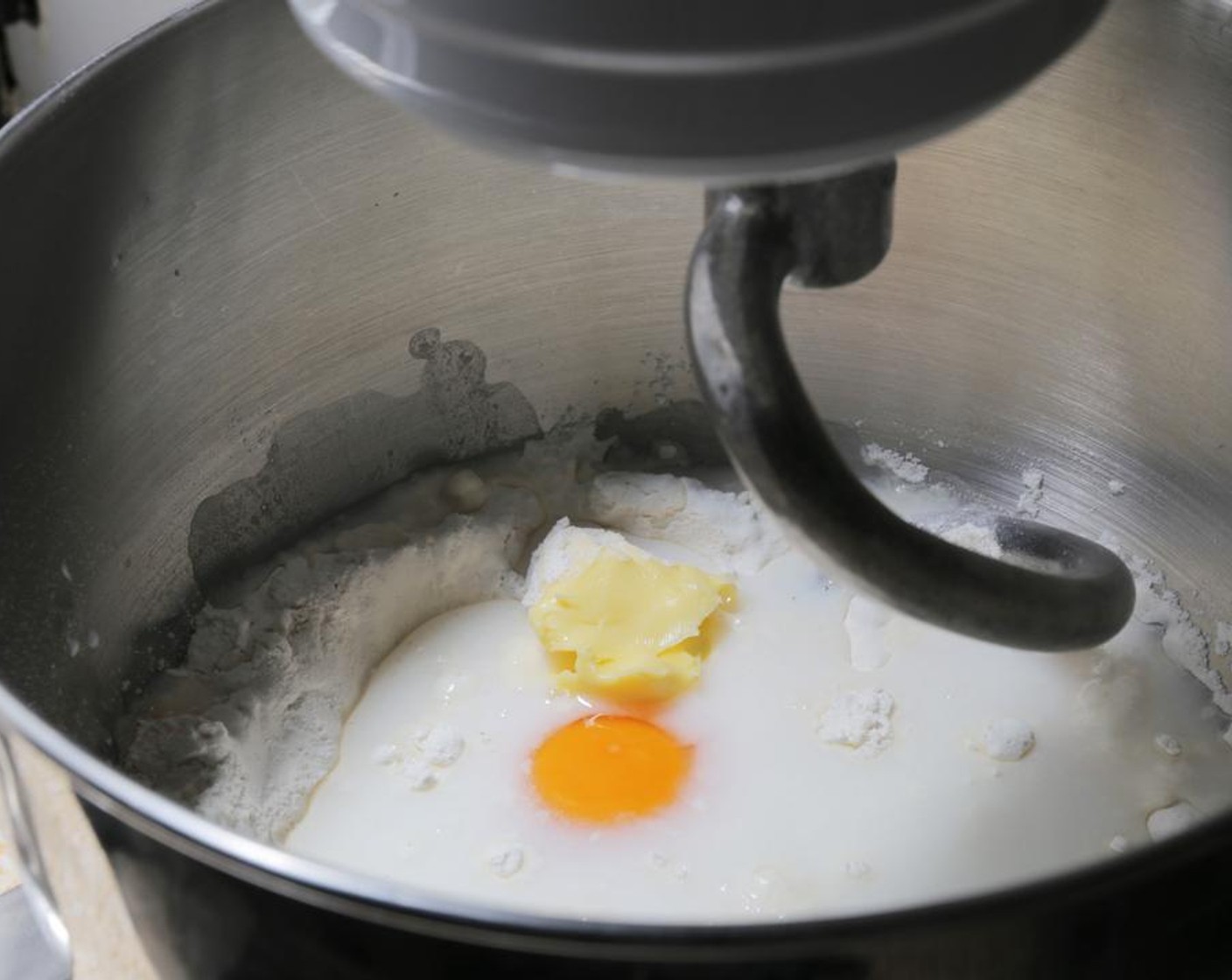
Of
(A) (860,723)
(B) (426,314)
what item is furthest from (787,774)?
(B) (426,314)

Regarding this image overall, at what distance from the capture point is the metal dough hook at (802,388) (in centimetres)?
54

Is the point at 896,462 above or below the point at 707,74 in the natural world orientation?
below

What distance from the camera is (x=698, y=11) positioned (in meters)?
0.40

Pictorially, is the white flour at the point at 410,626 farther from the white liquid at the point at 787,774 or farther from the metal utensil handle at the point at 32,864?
the metal utensil handle at the point at 32,864

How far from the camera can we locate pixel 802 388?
22.6 inches

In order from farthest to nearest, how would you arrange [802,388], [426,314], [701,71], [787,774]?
1. [426,314]
2. [787,774]
3. [802,388]
4. [701,71]

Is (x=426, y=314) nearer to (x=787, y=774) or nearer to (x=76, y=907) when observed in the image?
(x=787, y=774)

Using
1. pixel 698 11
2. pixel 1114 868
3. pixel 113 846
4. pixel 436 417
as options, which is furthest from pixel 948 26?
pixel 436 417

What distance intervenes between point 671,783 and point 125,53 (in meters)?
0.45

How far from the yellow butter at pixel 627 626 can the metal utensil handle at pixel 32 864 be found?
0.29 metres

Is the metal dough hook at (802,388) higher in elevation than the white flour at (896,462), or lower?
higher

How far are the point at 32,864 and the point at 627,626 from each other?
0.34 meters

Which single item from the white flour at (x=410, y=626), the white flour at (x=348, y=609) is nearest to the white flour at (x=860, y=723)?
the white flour at (x=410, y=626)

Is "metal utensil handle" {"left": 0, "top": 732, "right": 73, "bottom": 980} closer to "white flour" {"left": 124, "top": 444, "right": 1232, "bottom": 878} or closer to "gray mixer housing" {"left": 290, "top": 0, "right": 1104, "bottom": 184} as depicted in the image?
"white flour" {"left": 124, "top": 444, "right": 1232, "bottom": 878}
